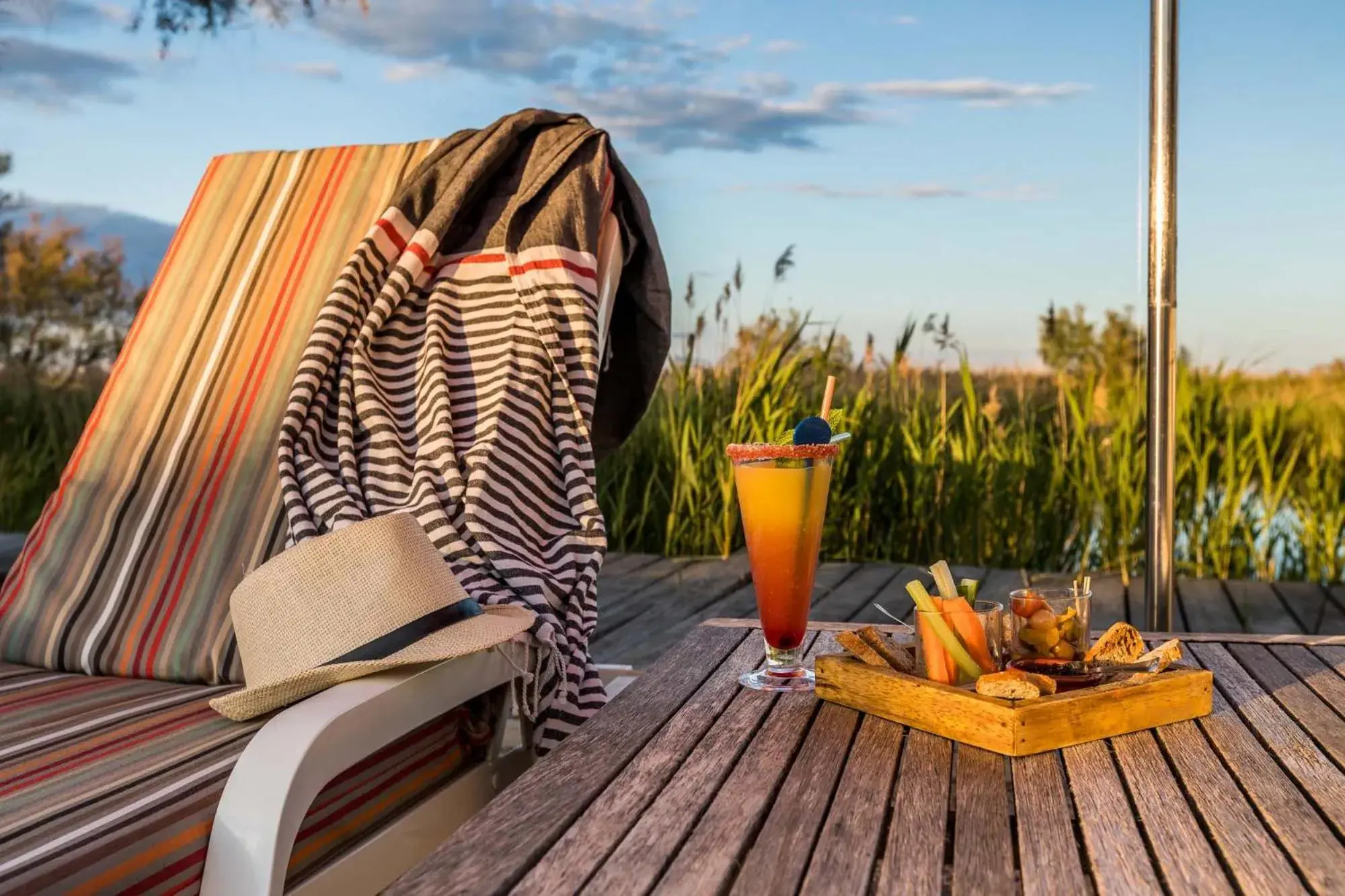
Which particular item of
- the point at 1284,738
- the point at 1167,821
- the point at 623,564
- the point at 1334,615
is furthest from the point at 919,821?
the point at 623,564

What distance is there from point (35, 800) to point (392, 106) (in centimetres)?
688

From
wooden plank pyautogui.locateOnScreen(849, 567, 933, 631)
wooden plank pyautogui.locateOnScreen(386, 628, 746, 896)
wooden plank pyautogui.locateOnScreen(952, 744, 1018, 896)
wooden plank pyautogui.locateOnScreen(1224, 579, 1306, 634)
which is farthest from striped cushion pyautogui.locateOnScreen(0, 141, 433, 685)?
wooden plank pyautogui.locateOnScreen(1224, 579, 1306, 634)

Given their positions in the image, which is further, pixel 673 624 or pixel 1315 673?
pixel 673 624

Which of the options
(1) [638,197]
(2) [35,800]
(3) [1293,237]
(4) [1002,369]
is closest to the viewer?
(2) [35,800]

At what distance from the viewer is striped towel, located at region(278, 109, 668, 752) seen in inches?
70.0

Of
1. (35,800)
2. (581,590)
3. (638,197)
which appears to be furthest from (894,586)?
(35,800)

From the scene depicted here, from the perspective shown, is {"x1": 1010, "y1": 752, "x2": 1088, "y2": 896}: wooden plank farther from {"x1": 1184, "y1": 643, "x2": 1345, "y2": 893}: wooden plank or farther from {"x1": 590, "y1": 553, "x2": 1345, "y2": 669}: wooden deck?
{"x1": 590, "y1": 553, "x2": 1345, "y2": 669}: wooden deck

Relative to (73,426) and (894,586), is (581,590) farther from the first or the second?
(73,426)

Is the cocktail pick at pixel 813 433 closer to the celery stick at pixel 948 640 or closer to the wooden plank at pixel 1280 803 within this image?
the celery stick at pixel 948 640

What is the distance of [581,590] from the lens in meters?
1.80

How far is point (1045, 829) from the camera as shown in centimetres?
83

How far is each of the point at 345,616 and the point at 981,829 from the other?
0.78 m

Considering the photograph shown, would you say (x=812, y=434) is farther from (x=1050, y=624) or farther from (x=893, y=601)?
(x=893, y=601)

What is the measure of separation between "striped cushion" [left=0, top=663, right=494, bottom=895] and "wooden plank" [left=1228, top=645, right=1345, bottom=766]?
36.5 inches
